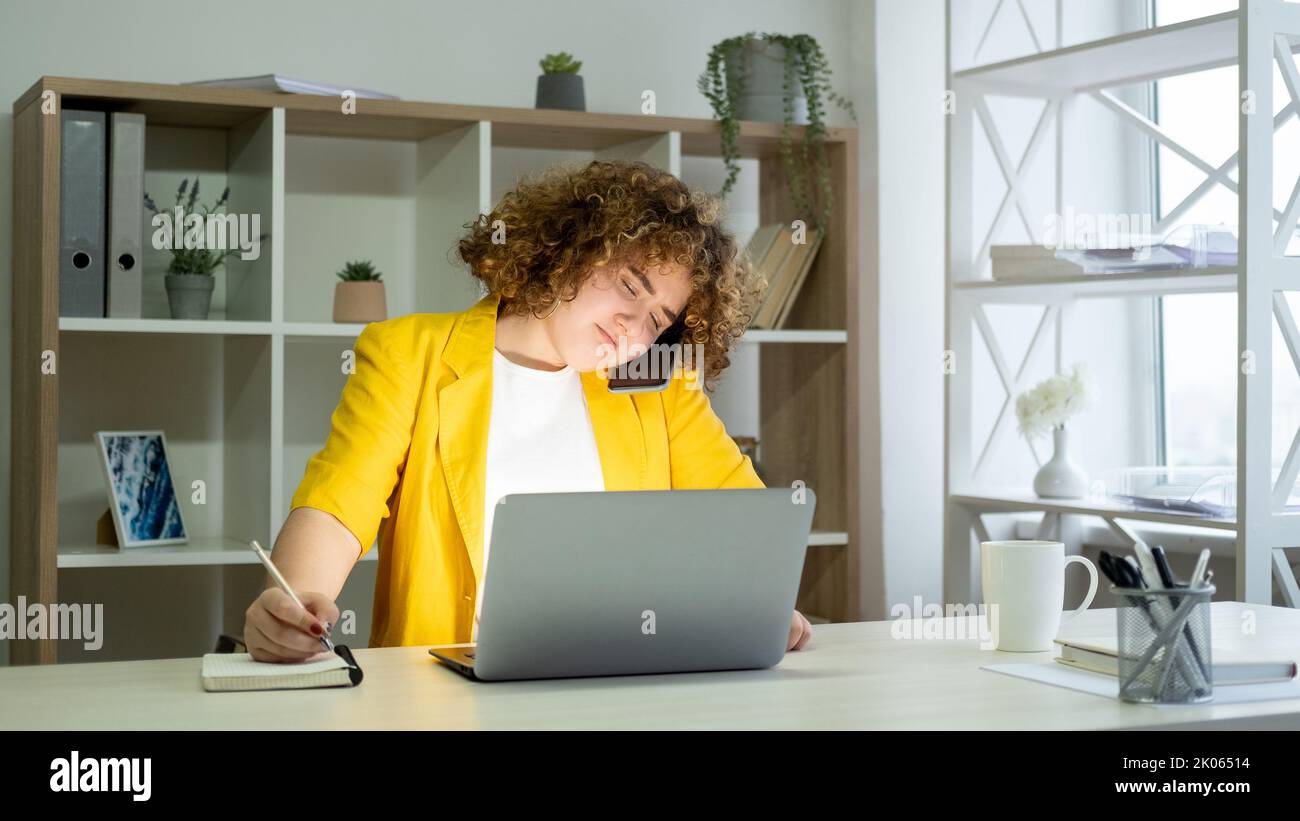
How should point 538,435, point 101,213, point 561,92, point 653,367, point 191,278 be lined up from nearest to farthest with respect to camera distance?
point 538,435, point 653,367, point 101,213, point 191,278, point 561,92

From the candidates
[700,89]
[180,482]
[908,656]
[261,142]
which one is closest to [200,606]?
[180,482]

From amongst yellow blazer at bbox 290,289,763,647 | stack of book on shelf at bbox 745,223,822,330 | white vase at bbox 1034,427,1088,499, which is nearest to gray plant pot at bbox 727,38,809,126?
stack of book on shelf at bbox 745,223,822,330

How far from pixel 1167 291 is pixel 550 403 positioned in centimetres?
154

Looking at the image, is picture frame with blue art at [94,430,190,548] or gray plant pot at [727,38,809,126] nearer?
picture frame with blue art at [94,430,190,548]

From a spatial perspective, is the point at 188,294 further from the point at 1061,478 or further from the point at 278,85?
the point at 1061,478

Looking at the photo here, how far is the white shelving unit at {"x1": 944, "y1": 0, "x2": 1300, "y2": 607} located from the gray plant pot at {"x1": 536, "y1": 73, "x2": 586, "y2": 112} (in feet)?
2.68

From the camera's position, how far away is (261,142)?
274 centimetres

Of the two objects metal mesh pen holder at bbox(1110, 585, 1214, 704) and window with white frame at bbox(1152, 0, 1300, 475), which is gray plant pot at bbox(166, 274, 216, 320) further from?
window with white frame at bbox(1152, 0, 1300, 475)

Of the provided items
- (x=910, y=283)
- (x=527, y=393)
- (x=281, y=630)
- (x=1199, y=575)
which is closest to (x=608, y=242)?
(x=527, y=393)

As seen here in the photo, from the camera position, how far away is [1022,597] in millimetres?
1493

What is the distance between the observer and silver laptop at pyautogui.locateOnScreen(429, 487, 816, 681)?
123 centimetres

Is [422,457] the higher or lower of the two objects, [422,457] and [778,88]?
the lower

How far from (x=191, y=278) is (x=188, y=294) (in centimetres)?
3
